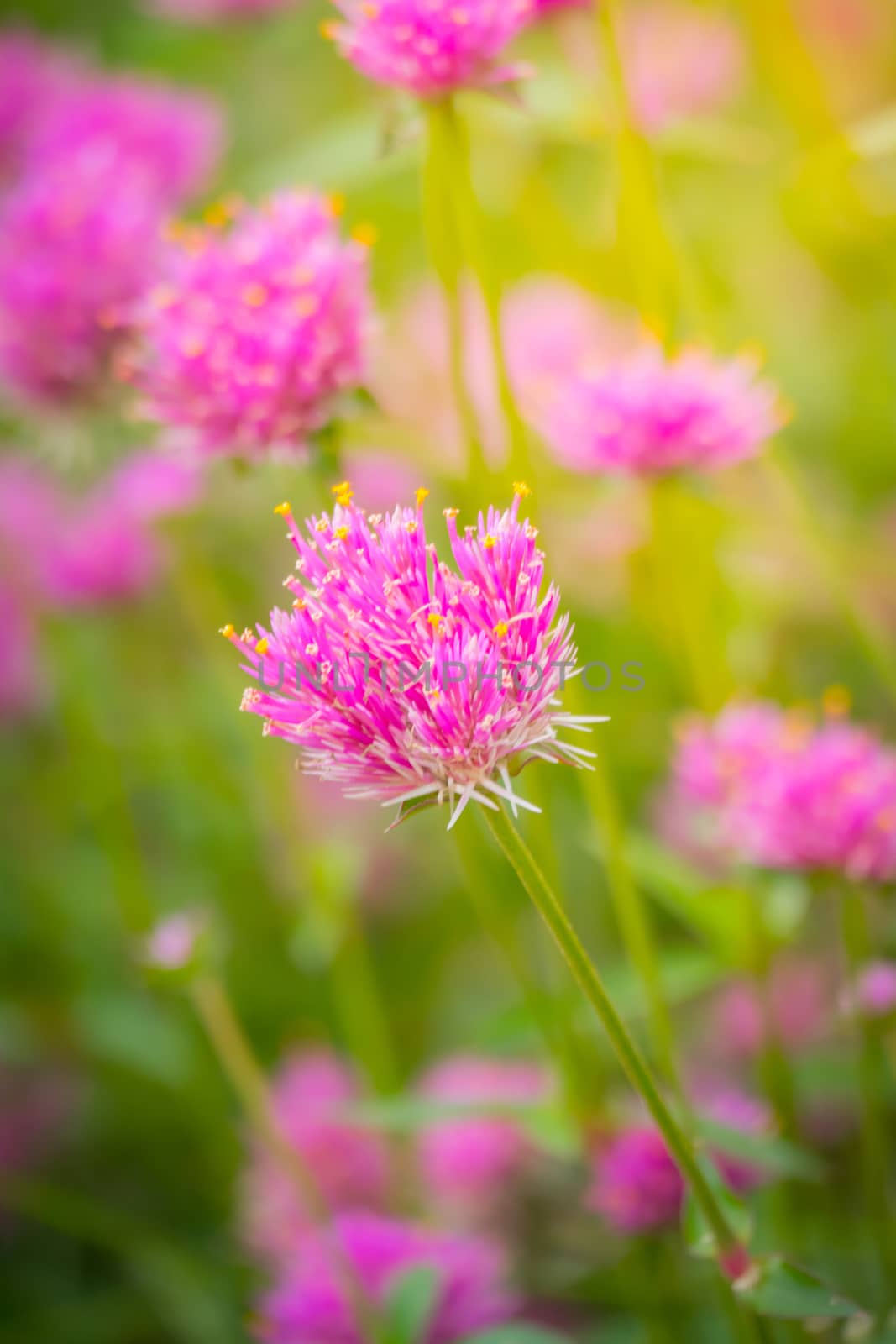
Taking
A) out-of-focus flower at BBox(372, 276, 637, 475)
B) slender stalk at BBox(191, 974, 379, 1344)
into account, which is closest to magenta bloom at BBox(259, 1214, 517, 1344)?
slender stalk at BBox(191, 974, 379, 1344)

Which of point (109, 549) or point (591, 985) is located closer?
point (591, 985)

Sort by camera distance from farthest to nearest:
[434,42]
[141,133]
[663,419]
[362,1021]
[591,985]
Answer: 1. [141,133]
2. [362,1021]
3. [663,419]
4. [434,42]
5. [591,985]

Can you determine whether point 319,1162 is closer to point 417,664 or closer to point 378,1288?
point 378,1288

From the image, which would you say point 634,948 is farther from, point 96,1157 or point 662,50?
point 662,50

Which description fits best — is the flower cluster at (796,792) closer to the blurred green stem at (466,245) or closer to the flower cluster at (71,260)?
the blurred green stem at (466,245)

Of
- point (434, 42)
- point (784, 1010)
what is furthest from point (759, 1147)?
point (434, 42)
